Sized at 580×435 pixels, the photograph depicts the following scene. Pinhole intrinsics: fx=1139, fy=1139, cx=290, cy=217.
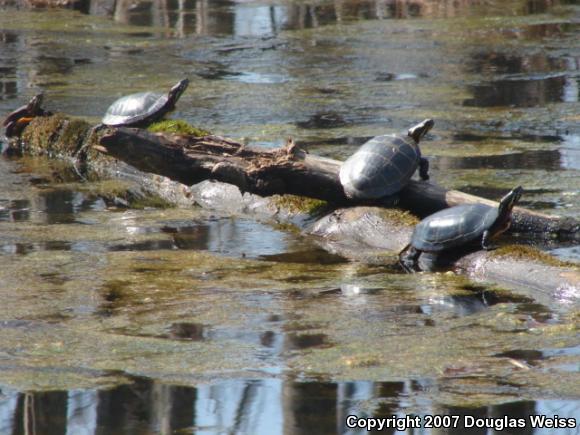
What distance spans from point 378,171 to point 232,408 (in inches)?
118

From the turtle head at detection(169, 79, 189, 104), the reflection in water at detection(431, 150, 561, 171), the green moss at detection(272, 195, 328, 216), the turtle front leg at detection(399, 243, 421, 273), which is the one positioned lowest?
the turtle front leg at detection(399, 243, 421, 273)

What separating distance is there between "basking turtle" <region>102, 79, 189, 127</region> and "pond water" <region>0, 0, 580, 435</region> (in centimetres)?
59

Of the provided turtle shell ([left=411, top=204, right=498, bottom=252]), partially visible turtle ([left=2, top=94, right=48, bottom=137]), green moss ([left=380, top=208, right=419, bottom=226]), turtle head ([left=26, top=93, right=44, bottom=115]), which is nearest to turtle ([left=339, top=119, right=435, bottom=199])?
green moss ([left=380, top=208, right=419, bottom=226])

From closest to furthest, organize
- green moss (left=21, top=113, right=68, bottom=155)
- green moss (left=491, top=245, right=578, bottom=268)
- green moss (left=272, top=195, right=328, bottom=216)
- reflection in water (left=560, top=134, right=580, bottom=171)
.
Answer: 1. green moss (left=491, top=245, right=578, bottom=268)
2. green moss (left=272, top=195, right=328, bottom=216)
3. reflection in water (left=560, top=134, right=580, bottom=171)
4. green moss (left=21, top=113, right=68, bottom=155)

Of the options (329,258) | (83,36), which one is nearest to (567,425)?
(329,258)

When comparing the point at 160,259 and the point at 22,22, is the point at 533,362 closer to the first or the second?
the point at 160,259

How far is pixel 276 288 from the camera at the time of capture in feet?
19.0

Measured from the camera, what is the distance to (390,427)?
399 centimetres

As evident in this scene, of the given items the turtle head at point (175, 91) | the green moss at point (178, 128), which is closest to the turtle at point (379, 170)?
the green moss at point (178, 128)

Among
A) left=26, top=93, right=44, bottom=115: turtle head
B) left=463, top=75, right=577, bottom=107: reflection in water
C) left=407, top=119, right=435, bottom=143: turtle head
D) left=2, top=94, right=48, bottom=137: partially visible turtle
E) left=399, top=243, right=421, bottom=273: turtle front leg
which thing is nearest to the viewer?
left=399, top=243, right=421, bottom=273: turtle front leg

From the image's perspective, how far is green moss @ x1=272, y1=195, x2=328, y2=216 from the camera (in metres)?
7.45

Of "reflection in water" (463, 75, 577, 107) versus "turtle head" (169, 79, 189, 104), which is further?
"reflection in water" (463, 75, 577, 107)

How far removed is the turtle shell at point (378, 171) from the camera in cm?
693

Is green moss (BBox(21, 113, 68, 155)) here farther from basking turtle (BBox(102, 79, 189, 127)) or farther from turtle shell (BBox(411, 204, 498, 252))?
turtle shell (BBox(411, 204, 498, 252))
